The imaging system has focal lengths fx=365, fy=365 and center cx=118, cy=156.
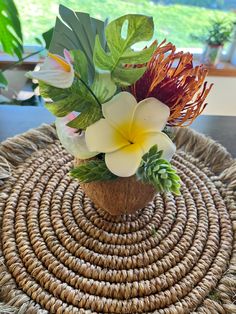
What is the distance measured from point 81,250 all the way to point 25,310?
0.33ft

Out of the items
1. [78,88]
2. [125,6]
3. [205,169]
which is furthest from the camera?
[125,6]

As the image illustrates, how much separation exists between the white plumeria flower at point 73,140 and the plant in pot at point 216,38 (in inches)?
48.7

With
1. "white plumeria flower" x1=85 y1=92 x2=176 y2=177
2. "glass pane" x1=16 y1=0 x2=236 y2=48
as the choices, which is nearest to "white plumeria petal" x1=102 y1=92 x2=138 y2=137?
"white plumeria flower" x1=85 y1=92 x2=176 y2=177

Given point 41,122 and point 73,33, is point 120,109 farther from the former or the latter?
point 41,122

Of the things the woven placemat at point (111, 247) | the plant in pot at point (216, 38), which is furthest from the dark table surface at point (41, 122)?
the plant in pot at point (216, 38)

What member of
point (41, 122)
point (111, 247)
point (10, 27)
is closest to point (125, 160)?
point (111, 247)

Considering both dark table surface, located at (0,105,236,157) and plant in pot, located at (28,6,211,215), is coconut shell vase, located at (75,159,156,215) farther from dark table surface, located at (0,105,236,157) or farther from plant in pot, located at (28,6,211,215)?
dark table surface, located at (0,105,236,157)

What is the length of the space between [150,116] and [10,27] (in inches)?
23.0

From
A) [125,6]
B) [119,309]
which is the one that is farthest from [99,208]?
[125,6]

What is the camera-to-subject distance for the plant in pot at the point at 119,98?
0.38 metres

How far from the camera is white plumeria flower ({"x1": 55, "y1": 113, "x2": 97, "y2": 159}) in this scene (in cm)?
→ 44

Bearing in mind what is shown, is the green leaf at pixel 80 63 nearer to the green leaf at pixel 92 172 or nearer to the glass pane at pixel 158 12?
the green leaf at pixel 92 172

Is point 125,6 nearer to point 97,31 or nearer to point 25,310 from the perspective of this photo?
point 97,31

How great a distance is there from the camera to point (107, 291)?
45 centimetres
